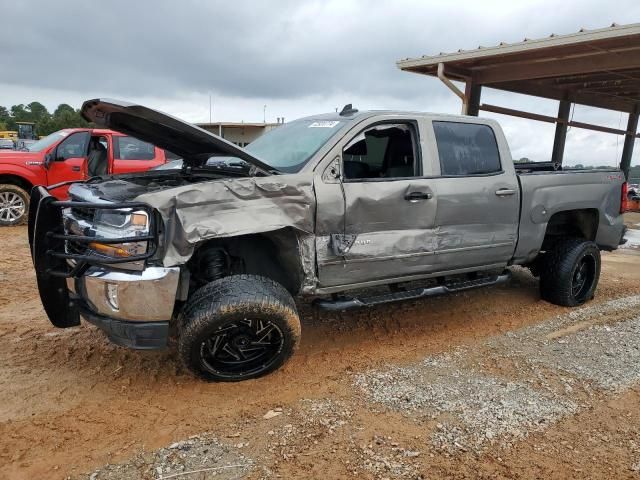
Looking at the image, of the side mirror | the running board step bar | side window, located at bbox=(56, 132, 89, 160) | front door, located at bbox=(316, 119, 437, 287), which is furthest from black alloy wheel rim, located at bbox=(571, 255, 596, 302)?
the side mirror

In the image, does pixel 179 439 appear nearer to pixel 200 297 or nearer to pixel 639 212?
pixel 200 297

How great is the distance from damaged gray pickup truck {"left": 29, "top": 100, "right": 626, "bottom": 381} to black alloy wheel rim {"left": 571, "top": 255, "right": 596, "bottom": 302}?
0.73m

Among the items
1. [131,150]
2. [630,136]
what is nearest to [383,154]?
[131,150]

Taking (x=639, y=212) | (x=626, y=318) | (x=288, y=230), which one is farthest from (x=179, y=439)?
(x=639, y=212)

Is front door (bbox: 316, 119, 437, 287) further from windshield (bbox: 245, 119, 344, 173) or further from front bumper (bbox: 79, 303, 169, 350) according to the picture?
front bumper (bbox: 79, 303, 169, 350)

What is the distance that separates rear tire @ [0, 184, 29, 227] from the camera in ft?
27.7

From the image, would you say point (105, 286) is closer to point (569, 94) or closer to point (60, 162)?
point (60, 162)

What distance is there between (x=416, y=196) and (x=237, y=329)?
1.73 m

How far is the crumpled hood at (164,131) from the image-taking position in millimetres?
3041

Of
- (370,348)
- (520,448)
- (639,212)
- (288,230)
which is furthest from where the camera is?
(639,212)

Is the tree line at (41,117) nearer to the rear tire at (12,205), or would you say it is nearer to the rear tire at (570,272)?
the rear tire at (12,205)

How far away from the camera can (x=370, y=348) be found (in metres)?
3.99

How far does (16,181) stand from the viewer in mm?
8570

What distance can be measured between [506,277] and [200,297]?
3.00 m
